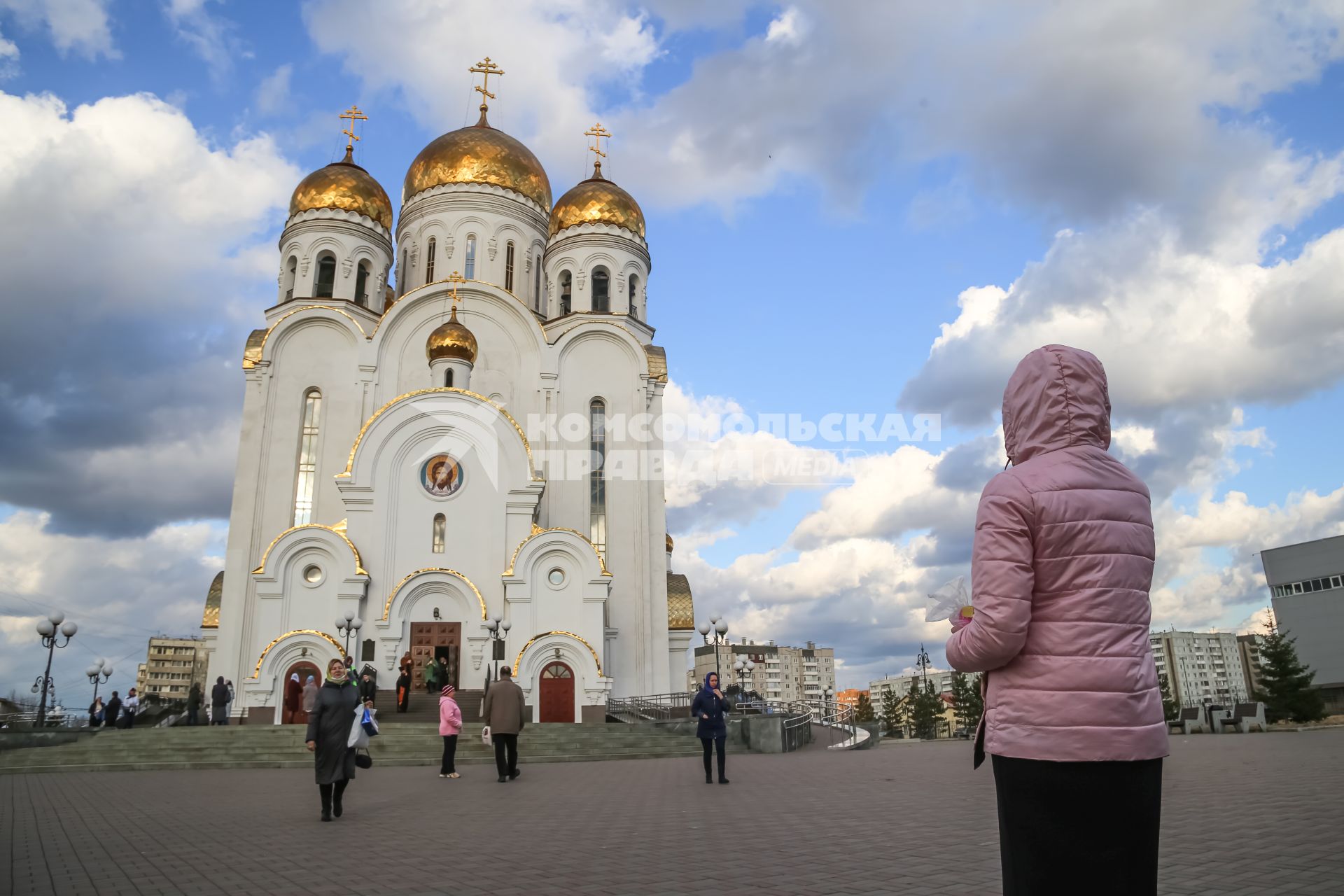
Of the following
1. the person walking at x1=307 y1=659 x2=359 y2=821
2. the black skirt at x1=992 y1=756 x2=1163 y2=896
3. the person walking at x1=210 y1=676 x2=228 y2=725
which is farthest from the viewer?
the person walking at x1=210 y1=676 x2=228 y2=725

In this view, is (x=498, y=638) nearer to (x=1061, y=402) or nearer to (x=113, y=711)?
(x=113, y=711)

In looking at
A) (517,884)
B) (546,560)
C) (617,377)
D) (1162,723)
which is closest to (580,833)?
(517,884)

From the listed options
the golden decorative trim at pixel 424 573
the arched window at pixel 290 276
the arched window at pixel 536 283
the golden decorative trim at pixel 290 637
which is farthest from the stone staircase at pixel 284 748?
the arched window at pixel 536 283

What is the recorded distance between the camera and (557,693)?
25.0 metres

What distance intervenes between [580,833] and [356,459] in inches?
827

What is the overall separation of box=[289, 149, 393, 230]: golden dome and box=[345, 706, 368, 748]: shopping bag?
27007 mm

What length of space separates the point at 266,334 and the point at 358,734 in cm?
2468

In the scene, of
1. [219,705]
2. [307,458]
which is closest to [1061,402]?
[219,705]

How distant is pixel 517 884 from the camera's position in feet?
17.1

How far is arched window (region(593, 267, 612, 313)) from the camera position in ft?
112

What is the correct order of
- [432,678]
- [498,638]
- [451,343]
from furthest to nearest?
[451,343] → [498,638] → [432,678]

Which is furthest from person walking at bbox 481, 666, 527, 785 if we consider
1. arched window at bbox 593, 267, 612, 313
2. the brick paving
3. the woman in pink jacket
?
arched window at bbox 593, 267, 612, 313

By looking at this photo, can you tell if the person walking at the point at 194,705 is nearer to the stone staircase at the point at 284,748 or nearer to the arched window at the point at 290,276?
the stone staircase at the point at 284,748

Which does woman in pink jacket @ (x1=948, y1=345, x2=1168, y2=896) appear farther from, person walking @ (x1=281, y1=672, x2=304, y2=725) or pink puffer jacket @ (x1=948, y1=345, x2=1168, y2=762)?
person walking @ (x1=281, y1=672, x2=304, y2=725)
